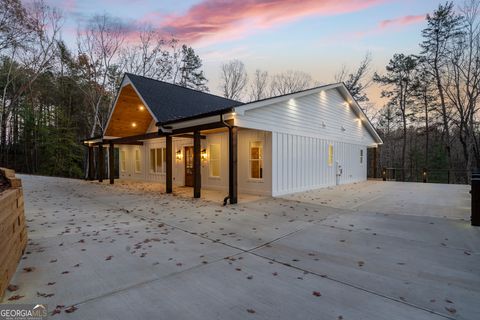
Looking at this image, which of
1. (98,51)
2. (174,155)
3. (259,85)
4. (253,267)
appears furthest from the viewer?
(259,85)

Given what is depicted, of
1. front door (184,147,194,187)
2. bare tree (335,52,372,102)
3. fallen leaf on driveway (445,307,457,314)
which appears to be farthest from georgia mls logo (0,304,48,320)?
bare tree (335,52,372,102)

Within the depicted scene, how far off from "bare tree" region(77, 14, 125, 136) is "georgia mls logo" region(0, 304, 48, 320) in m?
19.9

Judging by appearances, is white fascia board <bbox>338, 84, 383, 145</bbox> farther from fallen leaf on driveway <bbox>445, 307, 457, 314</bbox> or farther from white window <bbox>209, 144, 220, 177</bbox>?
fallen leaf on driveway <bbox>445, 307, 457, 314</bbox>

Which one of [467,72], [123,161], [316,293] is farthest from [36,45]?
[467,72]

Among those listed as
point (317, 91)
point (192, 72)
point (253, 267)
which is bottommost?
point (253, 267)

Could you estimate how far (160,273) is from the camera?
3.12 m

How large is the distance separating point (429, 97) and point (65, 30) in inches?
1170

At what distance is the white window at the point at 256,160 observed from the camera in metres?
9.84

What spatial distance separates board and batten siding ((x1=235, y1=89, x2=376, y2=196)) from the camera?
9.45 meters

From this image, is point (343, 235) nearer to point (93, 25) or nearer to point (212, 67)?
point (93, 25)

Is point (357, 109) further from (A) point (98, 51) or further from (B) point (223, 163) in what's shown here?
(A) point (98, 51)

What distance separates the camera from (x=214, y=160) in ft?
38.1

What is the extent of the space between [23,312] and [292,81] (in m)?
28.8

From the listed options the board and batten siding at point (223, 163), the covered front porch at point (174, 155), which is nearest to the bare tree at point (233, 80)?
the covered front porch at point (174, 155)
